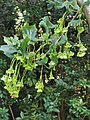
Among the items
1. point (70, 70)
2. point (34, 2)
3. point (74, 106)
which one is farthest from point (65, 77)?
point (34, 2)

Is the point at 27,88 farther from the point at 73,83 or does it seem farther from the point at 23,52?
the point at 23,52

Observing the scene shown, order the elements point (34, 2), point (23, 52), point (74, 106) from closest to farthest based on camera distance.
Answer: point (23, 52) → point (74, 106) → point (34, 2)

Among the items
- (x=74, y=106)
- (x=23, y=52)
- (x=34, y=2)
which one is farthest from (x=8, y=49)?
(x=34, y=2)

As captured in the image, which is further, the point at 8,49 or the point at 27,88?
the point at 27,88

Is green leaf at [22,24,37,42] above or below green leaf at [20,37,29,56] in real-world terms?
above

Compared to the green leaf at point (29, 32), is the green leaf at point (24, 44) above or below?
below

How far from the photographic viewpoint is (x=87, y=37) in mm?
2213

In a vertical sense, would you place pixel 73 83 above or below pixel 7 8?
below

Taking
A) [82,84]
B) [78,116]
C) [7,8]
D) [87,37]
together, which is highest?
[7,8]

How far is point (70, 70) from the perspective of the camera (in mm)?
2191

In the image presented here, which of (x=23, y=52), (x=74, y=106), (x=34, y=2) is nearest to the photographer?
(x=23, y=52)

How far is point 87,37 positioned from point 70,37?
0.48 ft

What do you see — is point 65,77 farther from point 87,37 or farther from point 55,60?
point 55,60

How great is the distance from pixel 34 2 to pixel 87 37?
1.42ft
